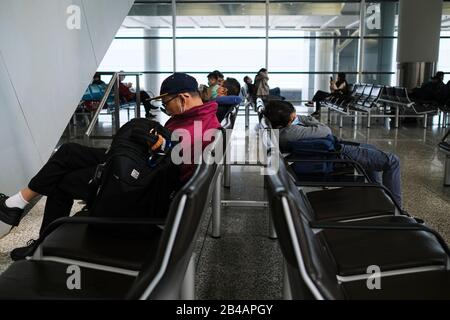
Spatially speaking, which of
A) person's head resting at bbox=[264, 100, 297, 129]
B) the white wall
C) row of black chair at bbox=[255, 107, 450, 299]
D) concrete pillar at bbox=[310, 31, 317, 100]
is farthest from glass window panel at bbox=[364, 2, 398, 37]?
row of black chair at bbox=[255, 107, 450, 299]

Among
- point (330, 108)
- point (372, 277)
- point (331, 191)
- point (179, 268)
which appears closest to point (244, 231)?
point (331, 191)

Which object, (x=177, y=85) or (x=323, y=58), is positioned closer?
(x=177, y=85)

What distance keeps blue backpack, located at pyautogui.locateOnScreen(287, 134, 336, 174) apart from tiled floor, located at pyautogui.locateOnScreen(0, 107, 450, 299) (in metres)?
0.57

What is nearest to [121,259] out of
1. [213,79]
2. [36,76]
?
[36,76]

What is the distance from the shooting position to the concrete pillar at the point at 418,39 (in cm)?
1199

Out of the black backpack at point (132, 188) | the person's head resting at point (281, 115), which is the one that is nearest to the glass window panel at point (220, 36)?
the person's head resting at point (281, 115)

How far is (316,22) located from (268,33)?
5.66ft

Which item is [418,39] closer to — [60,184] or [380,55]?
[380,55]

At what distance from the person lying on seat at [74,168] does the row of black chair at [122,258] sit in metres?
0.60

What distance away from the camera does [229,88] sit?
661 centimetres

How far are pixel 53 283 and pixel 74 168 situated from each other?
136cm

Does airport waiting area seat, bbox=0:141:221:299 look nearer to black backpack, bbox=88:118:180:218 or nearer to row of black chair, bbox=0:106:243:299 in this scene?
row of black chair, bbox=0:106:243:299

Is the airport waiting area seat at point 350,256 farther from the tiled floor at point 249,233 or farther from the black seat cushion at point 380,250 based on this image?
the tiled floor at point 249,233
